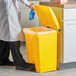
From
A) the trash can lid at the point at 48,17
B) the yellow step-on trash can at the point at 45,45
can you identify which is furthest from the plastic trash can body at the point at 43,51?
the trash can lid at the point at 48,17

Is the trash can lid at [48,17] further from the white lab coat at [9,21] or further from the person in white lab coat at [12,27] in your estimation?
the white lab coat at [9,21]

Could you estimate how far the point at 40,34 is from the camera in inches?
124

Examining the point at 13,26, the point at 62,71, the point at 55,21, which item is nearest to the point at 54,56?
the point at 62,71

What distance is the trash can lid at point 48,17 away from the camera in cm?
325

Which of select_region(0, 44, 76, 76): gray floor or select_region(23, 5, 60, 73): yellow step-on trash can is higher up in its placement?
select_region(23, 5, 60, 73): yellow step-on trash can

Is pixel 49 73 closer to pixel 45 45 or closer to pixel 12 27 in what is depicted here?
pixel 45 45

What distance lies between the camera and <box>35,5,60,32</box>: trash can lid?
10.7ft

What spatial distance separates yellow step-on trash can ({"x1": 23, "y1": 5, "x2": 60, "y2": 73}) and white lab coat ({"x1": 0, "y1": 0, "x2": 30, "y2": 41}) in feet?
0.58

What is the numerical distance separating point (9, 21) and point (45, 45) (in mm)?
587

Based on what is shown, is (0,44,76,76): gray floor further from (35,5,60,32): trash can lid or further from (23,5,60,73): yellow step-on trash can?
(35,5,60,32): trash can lid

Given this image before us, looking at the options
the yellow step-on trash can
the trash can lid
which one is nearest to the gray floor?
the yellow step-on trash can

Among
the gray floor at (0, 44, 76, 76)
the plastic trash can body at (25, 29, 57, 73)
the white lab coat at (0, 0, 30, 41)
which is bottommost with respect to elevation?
the gray floor at (0, 44, 76, 76)

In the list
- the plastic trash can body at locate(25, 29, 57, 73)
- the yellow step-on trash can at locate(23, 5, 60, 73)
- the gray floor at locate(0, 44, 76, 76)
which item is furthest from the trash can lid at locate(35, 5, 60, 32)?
the gray floor at locate(0, 44, 76, 76)

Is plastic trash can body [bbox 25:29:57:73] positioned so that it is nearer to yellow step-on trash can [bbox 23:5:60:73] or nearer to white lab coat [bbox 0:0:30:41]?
yellow step-on trash can [bbox 23:5:60:73]
